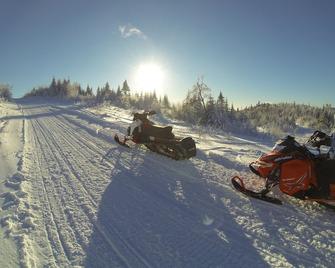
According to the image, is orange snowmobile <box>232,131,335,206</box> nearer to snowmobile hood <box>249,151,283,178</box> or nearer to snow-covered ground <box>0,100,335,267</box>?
snowmobile hood <box>249,151,283,178</box>

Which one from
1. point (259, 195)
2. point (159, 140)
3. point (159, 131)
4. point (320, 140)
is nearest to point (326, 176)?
point (320, 140)

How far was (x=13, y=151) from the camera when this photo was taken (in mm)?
8023

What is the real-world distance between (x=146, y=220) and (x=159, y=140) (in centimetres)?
420

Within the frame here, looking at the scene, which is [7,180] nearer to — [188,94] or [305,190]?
[305,190]

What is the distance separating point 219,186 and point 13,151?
17.3 ft

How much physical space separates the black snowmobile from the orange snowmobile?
2.57 meters

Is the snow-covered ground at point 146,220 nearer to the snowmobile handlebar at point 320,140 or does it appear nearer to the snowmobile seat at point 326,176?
the snowmobile seat at point 326,176

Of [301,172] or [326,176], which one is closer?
[326,176]

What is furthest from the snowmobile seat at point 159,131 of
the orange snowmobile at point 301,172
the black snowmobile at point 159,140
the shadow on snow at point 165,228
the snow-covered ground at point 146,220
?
the orange snowmobile at point 301,172

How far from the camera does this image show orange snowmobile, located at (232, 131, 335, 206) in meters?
4.77

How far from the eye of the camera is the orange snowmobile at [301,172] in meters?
4.77

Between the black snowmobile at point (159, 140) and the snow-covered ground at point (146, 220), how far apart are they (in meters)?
0.62

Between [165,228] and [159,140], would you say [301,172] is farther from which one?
[159,140]

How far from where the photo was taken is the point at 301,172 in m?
4.91
